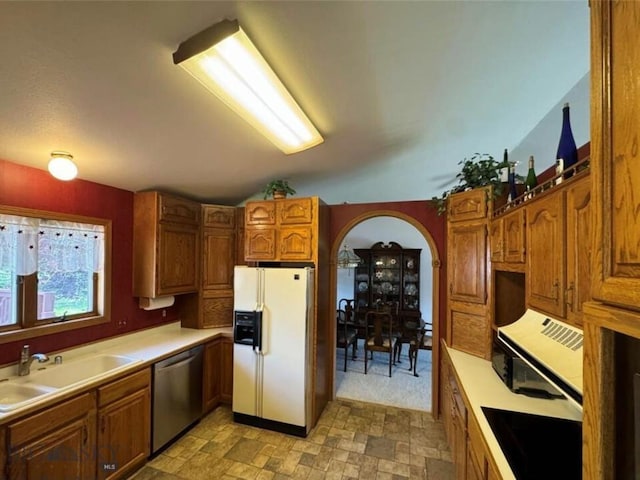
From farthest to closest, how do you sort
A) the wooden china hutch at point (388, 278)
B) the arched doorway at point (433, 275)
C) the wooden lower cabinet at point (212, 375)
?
the wooden china hutch at point (388, 278)
the arched doorway at point (433, 275)
the wooden lower cabinet at point (212, 375)

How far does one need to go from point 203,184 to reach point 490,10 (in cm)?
284

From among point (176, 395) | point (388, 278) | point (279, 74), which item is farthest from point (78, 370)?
point (388, 278)

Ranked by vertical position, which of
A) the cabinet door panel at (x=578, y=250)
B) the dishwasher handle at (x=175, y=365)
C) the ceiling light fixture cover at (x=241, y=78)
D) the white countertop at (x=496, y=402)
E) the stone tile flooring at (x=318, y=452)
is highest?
the ceiling light fixture cover at (x=241, y=78)

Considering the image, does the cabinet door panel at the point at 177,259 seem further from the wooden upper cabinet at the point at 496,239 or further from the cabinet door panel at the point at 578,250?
the cabinet door panel at the point at 578,250

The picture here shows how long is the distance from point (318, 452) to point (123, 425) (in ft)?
5.26

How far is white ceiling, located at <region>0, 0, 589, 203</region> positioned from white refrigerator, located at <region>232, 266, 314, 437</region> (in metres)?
1.28

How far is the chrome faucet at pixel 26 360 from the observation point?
2021 mm

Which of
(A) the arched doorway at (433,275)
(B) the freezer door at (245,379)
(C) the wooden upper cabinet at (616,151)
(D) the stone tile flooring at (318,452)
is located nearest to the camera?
(C) the wooden upper cabinet at (616,151)

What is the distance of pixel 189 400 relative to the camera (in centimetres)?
273

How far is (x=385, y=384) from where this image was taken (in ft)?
12.8

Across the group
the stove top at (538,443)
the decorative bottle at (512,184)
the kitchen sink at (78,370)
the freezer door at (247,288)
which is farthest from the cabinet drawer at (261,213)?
the stove top at (538,443)

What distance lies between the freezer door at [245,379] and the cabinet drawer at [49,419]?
1230mm

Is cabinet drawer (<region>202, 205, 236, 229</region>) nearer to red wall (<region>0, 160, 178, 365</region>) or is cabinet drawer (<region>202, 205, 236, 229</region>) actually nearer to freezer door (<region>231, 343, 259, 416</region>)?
red wall (<region>0, 160, 178, 365</region>)

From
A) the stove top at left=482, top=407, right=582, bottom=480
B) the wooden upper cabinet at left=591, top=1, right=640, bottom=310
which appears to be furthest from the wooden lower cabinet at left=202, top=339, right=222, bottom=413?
the wooden upper cabinet at left=591, top=1, right=640, bottom=310
